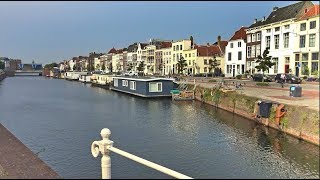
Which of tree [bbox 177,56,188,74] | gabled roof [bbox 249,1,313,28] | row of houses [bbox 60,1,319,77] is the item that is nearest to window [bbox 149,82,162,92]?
row of houses [bbox 60,1,319,77]

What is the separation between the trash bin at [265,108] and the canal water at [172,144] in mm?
1208

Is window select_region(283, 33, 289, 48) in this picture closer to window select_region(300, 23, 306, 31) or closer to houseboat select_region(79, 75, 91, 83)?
window select_region(300, 23, 306, 31)

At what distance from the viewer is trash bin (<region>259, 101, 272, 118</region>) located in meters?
30.1

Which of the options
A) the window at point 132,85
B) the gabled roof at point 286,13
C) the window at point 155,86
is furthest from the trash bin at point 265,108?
the window at point 132,85

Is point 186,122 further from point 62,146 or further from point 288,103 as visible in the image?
point 62,146

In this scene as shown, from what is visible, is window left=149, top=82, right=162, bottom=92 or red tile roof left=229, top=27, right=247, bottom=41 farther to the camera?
red tile roof left=229, top=27, right=247, bottom=41

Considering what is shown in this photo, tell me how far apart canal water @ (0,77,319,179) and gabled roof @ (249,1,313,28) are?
105 feet

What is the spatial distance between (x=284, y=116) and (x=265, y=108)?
2830 mm

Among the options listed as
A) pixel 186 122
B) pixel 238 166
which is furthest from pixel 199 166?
pixel 186 122

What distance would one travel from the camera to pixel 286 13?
66.6m

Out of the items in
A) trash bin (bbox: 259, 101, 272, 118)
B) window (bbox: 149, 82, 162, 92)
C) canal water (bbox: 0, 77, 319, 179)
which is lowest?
canal water (bbox: 0, 77, 319, 179)

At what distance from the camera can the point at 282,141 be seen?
25078 mm

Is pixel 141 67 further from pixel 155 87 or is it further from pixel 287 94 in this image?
pixel 287 94

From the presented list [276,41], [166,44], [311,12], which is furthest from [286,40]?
[166,44]
